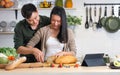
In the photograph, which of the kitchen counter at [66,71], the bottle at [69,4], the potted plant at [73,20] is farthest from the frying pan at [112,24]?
the kitchen counter at [66,71]

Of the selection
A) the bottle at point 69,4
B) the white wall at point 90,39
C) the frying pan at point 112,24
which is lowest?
the white wall at point 90,39

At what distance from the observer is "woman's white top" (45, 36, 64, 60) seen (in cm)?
242

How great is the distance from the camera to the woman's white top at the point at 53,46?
7.95 ft

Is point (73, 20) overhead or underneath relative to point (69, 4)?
underneath

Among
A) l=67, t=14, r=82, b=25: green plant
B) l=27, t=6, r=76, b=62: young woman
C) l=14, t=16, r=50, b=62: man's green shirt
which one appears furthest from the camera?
l=67, t=14, r=82, b=25: green plant

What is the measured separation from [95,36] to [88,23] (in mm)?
238

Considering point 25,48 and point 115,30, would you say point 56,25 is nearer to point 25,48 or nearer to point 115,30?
point 25,48

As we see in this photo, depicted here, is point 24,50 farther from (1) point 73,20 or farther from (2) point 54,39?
(1) point 73,20

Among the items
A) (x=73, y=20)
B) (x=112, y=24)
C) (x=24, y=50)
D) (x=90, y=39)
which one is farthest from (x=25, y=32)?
(x=112, y=24)

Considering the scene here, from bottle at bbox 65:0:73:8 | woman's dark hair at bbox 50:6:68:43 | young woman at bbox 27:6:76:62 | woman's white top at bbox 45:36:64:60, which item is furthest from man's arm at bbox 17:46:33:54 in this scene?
bottle at bbox 65:0:73:8

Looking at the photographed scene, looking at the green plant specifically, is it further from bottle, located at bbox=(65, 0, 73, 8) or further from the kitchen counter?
the kitchen counter

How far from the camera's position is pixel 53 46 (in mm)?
2428

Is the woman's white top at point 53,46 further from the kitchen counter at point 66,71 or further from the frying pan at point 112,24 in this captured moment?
the frying pan at point 112,24

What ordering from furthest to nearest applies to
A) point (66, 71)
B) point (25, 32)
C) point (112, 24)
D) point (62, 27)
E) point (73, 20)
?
point (112, 24) → point (73, 20) → point (25, 32) → point (62, 27) → point (66, 71)
